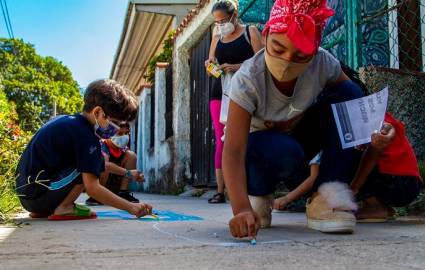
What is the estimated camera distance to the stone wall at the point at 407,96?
11.1 feet

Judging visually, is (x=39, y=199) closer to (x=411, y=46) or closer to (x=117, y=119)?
(x=117, y=119)

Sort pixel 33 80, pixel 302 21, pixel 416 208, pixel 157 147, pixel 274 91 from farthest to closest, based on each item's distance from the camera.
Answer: pixel 33 80, pixel 157 147, pixel 416 208, pixel 274 91, pixel 302 21

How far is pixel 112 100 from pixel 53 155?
46cm

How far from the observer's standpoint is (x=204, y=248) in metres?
1.70

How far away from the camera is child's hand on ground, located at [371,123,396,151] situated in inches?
83.7

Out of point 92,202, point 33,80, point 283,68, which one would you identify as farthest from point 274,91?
point 33,80

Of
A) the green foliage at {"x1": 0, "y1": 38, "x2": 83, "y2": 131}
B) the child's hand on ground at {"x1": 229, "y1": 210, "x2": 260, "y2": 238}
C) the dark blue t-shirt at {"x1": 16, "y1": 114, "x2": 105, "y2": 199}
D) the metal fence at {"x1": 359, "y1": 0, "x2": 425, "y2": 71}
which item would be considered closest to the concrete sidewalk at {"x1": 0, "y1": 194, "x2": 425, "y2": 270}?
the child's hand on ground at {"x1": 229, "y1": 210, "x2": 260, "y2": 238}

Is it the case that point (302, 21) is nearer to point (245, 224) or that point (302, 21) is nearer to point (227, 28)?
point (245, 224)

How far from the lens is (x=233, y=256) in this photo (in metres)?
1.54

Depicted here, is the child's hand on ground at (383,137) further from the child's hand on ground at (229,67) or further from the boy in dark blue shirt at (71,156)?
the child's hand on ground at (229,67)

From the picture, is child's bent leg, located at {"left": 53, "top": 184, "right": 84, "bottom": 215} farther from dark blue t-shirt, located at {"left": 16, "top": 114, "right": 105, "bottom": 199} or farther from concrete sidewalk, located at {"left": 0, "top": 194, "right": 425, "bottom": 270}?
concrete sidewalk, located at {"left": 0, "top": 194, "right": 425, "bottom": 270}

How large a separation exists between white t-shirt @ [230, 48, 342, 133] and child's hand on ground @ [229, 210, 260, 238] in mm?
401

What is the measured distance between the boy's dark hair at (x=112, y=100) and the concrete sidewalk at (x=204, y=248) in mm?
633

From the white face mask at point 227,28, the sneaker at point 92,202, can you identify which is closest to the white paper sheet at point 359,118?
the white face mask at point 227,28
